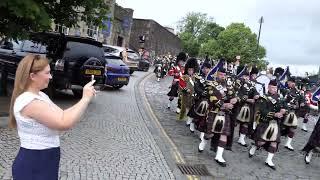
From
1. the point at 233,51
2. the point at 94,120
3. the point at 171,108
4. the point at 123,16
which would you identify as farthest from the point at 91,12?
the point at 233,51

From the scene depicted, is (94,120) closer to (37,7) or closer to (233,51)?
(37,7)

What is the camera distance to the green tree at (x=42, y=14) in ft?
31.3

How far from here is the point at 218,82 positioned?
10.4 m

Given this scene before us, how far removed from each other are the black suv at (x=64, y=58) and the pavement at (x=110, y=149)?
0.81 meters

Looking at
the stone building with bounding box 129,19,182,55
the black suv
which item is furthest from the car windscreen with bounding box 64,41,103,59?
the stone building with bounding box 129,19,182,55

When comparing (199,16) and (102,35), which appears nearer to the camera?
(102,35)

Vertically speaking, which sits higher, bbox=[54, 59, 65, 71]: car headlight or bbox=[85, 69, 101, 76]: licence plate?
bbox=[54, 59, 65, 71]: car headlight

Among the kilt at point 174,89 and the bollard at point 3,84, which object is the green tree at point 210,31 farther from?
the bollard at point 3,84

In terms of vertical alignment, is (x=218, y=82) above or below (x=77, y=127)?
above

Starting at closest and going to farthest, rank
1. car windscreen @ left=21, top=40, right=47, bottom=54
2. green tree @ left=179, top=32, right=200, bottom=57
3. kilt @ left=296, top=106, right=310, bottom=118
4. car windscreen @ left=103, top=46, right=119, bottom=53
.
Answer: car windscreen @ left=21, top=40, right=47, bottom=54 → kilt @ left=296, top=106, right=310, bottom=118 → car windscreen @ left=103, top=46, right=119, bottom=53 → green tree @ left=179, top=32, right=200, bottom=57

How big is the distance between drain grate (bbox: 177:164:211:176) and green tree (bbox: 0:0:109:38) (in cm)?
422

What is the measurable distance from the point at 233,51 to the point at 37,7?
66.5 meters

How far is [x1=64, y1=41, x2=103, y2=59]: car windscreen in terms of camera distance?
13846 millimetres

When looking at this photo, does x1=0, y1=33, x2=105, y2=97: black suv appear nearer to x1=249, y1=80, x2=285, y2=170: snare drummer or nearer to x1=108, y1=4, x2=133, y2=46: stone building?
x1=249, y1=80, x2=285, y2=170: snare drummer
